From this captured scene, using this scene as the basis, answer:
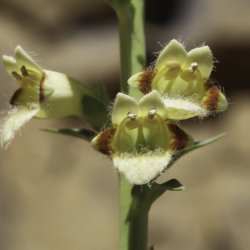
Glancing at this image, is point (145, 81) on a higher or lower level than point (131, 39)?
lower

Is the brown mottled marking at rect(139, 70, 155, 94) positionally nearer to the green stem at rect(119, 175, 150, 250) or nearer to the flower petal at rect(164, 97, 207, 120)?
the flower petal at rect(164, 97, 207, 120)

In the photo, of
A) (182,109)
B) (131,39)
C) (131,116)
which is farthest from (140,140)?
(131,39)

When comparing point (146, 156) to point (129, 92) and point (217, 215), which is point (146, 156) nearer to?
point (129, 92)

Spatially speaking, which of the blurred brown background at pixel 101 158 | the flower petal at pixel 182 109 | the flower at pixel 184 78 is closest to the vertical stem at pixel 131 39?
the flower at pixel 184 78

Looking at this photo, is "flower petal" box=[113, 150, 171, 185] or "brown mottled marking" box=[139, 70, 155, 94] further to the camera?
"brown mottled marking" box=[139, 70, 155, 94]

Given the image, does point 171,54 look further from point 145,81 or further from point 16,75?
point 16,75

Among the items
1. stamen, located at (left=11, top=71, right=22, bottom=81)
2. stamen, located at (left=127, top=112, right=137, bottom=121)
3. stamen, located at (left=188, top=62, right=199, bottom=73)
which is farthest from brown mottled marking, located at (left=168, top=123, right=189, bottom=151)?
stamen, located at (left=11, top=71, right=22, bottom=81)
